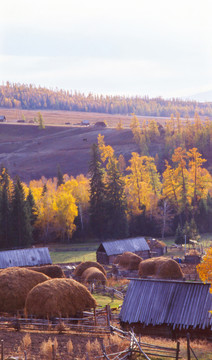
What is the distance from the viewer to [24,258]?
163 feet

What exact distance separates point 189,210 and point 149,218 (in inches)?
259

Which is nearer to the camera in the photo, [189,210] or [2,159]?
[189,210]

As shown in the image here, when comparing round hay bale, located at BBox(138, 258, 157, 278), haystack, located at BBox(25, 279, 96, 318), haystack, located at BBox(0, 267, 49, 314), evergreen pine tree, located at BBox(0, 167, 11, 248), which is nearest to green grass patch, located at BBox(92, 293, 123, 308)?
haystack, located at BBox(0, 267, 49, 314)

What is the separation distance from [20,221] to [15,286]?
4249cm

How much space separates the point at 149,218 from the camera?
81.3 metres

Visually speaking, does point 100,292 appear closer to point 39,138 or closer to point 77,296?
point 77,296

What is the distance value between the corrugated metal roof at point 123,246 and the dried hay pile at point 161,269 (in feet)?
40.0

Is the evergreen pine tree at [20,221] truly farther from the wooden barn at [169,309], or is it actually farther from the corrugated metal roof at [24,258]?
the wooden barn at [169,309]

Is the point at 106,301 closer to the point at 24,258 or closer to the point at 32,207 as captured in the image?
the point at 24,258

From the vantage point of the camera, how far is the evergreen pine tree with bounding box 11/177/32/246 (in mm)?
71438

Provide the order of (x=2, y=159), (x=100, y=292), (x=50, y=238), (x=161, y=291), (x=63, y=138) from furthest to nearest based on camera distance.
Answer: (x=63, y=138) < (x=2, y=159) < (x=50, y=238) < (x=100, y=292) < (x=161, y=291)

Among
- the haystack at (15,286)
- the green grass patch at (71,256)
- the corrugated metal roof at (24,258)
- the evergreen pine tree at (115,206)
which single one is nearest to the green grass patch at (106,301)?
the haystack at (15,286)

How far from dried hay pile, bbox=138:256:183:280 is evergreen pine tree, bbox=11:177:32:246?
1136 inches

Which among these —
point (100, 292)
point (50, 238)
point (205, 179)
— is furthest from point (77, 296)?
point (205, 179)
